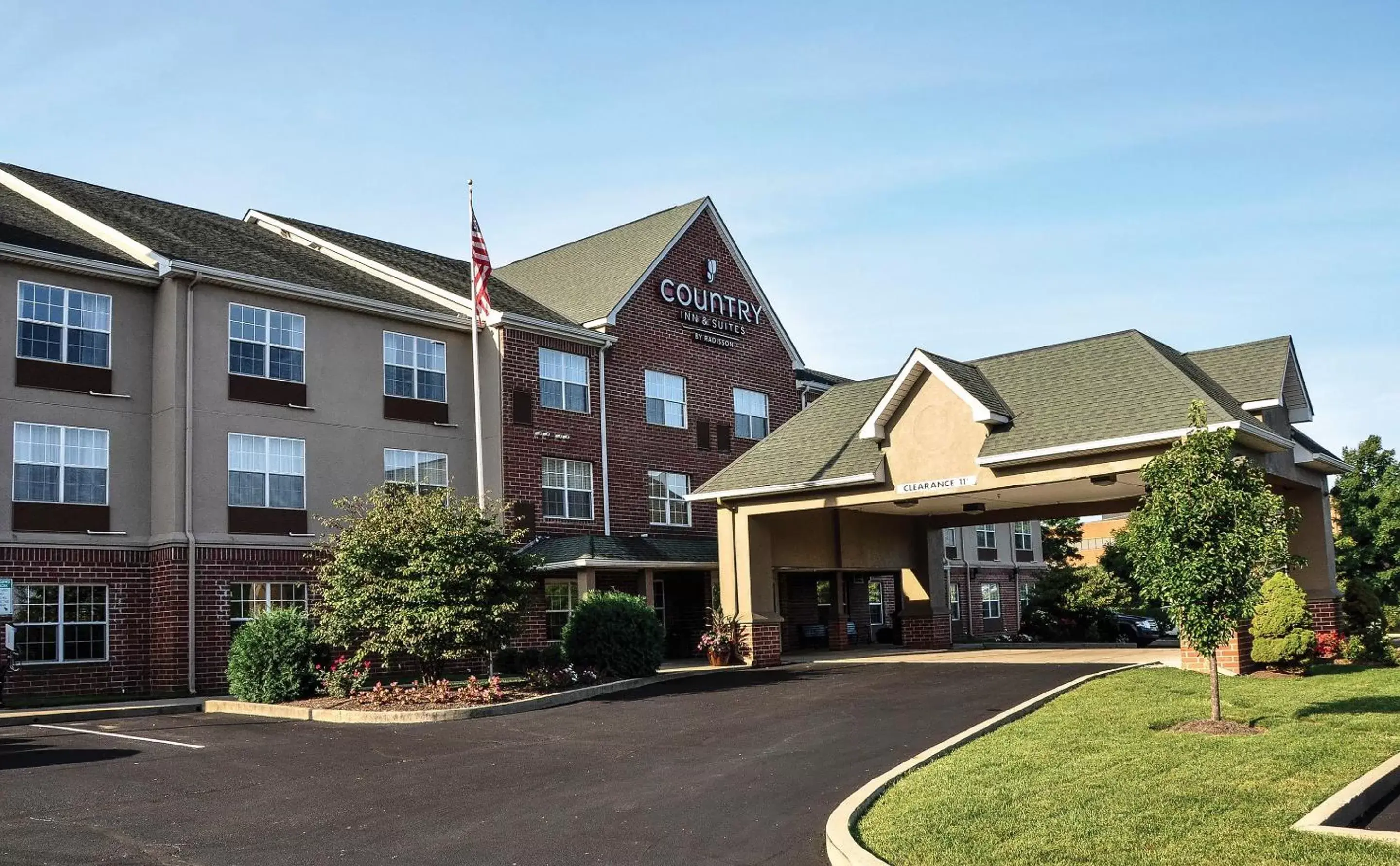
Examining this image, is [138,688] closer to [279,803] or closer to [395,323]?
[395,323]

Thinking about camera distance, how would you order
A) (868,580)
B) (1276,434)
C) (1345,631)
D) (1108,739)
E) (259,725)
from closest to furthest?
(1108,739) < (259,725) < (1276,434) < (1345,631) < (868,580)

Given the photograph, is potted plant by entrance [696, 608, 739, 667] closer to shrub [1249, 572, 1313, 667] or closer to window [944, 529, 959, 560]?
shrub [1249, 572, 1313, 667]

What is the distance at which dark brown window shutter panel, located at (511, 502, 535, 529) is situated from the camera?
3180 cm

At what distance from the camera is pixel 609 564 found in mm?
30594

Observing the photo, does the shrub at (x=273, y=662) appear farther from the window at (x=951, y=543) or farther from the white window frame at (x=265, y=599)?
the window at (x=951, y=543)

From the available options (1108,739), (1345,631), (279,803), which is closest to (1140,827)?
(1108,739)

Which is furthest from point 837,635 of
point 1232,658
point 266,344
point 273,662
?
point 273,662

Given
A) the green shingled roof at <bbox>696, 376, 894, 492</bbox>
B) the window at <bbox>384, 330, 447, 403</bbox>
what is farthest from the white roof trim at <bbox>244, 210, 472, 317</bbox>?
the green shingled roof at <bbox>696, 376, 894, 492</bbox>

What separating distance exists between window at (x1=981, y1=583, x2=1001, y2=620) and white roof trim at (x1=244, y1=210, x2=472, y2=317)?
27.9 meters

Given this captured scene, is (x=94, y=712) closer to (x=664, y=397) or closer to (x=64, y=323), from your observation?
(x=64, y=323)

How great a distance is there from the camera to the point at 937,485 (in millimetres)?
25703

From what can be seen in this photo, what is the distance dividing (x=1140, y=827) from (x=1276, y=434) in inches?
620

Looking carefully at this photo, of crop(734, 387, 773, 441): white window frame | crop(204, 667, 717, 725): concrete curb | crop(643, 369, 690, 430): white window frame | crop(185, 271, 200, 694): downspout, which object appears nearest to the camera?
crop(204, 667, 717, 725): concrete curb

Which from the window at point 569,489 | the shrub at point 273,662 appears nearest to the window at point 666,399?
the window at point 569,489
